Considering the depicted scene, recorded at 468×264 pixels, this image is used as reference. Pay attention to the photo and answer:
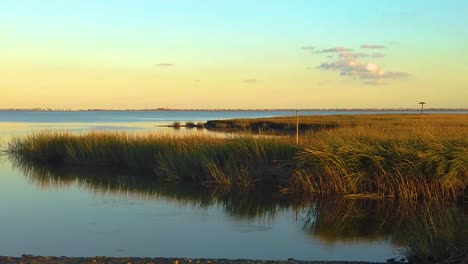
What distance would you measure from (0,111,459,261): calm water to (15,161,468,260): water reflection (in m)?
0.03

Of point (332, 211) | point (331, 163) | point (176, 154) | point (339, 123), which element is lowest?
point (332, 211)

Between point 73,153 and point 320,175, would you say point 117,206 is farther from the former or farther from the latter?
point 73,153

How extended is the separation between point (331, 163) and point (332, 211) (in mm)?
2213

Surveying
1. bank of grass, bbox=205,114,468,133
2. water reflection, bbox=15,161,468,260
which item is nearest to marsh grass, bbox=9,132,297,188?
water reflection, bbox=15,161,468,260

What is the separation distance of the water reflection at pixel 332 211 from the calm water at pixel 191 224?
1.2 inches

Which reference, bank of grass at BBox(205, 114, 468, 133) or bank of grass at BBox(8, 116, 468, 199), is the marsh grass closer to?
bank of grass at BBox(8, 116, 468, 199)

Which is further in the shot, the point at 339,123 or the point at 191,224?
the point at 339,123

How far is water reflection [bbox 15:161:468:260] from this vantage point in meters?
8.33

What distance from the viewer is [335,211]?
48.1ft

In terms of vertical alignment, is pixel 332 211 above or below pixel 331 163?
below

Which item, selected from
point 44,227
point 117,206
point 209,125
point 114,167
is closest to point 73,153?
point 114,167

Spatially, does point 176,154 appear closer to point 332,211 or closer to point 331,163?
point 331,163

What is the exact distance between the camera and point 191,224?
13.1 meters

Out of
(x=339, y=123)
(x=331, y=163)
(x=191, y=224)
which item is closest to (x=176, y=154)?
(x=331, y=163)
